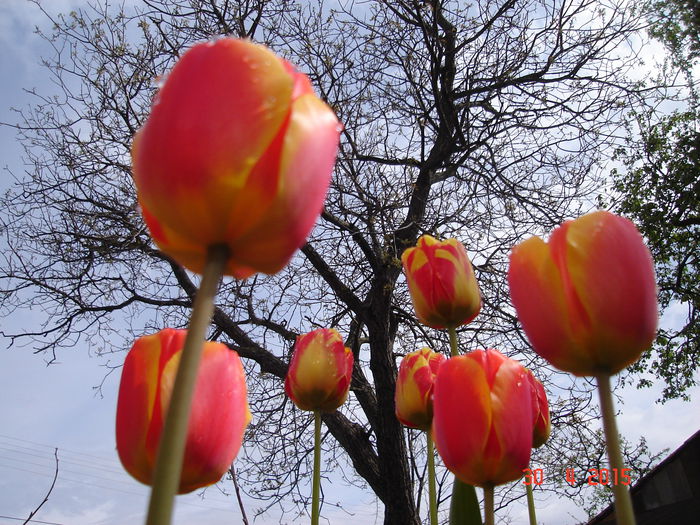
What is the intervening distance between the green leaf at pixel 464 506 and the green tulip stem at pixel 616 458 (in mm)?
285

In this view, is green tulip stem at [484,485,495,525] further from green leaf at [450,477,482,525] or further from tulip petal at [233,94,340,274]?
tulip petal at [233,94,340,274]

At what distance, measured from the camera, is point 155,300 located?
207 inches

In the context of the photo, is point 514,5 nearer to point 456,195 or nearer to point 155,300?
point 456,195

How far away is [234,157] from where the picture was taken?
0.29 meters

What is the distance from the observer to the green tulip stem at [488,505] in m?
0.52

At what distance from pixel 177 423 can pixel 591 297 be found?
0.33m

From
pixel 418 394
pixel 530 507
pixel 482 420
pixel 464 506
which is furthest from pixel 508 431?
pixel 418 394

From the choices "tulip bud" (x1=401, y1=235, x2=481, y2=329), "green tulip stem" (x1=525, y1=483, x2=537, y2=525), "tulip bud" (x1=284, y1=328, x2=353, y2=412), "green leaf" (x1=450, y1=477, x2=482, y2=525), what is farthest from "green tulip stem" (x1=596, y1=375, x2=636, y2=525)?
"tulip bud" (x1=284, y1=328, x2=353, y2=412)

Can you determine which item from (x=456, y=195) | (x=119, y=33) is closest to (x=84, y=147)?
(x=119, y=33)

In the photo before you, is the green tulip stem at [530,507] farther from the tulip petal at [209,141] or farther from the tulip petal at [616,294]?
the tulip petal at [209,141]

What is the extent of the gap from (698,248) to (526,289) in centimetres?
784

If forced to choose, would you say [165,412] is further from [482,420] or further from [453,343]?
[453,343]

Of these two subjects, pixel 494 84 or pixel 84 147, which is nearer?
pixel 84 147

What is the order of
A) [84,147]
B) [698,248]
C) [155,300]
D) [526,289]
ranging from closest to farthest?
1. [526,289]
2. [84,147]
3. [155,300]
4. [698,248]
